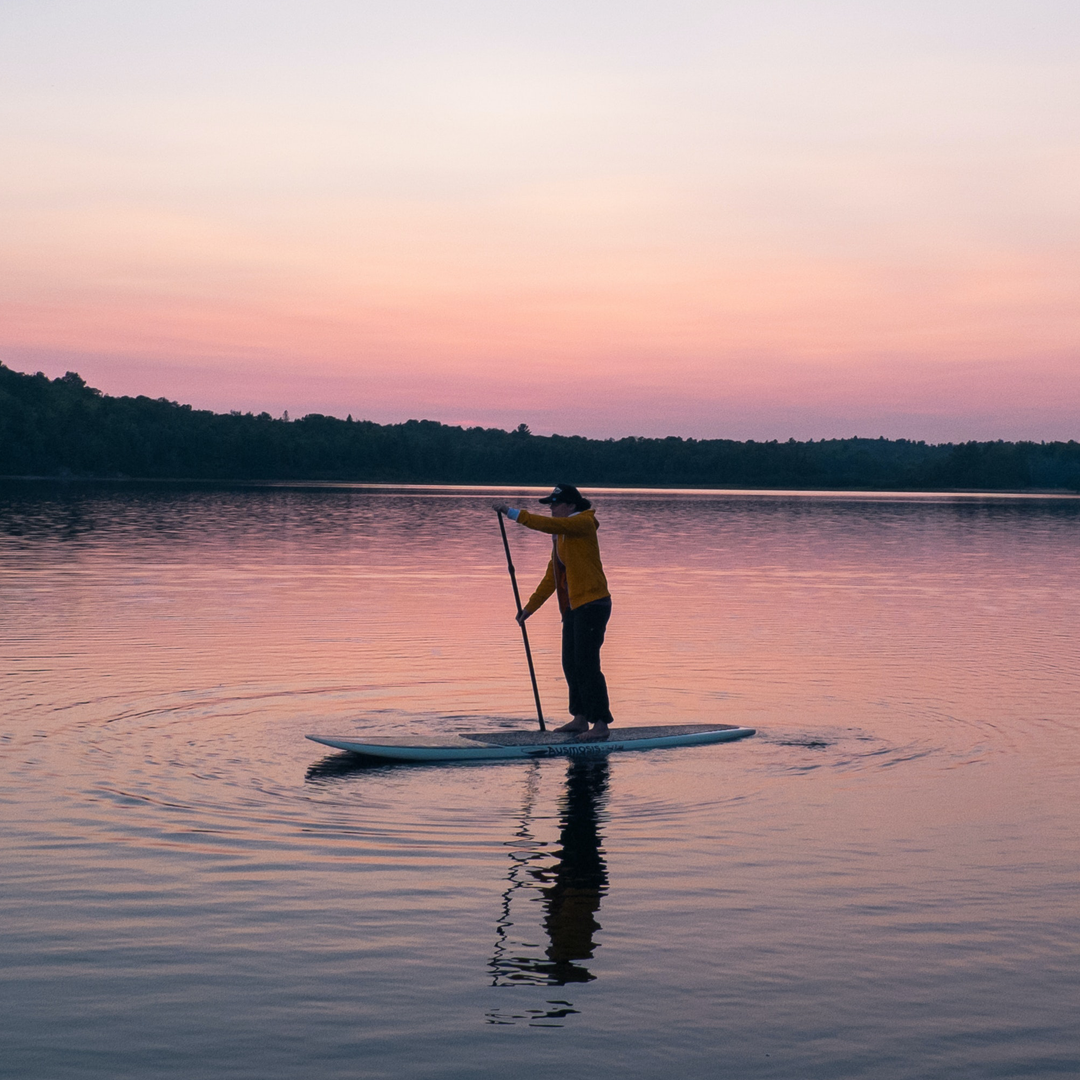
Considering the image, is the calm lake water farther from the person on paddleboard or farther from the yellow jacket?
the yellow jacket

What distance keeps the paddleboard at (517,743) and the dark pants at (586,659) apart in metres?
0.35

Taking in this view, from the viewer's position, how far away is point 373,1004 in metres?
6.59

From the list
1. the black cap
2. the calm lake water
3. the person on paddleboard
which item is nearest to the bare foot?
the person on paddleboard

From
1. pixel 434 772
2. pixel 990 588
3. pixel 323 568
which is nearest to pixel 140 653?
pixel 434 772

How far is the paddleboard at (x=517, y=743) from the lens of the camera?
485 inches

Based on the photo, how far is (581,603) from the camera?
13.1m

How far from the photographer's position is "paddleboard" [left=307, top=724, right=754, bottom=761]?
1231cm

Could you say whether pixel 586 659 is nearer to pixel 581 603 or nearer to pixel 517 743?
pixel 581 603

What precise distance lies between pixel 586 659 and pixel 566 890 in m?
4.80

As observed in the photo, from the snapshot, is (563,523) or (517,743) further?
(517,743)

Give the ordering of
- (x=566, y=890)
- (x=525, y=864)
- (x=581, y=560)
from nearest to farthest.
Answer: (x=566, y=890)
(x=525, y=864)
(x=581, y=560)

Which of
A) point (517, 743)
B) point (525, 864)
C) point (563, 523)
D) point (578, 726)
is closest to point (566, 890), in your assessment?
point (525, 864)

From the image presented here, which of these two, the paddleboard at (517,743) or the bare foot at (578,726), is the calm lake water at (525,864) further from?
the bare foot at (578,726)

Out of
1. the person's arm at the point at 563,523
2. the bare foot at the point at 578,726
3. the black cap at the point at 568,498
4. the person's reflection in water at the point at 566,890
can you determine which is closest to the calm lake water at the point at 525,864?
the person's reflection in water at the point at 566,890
